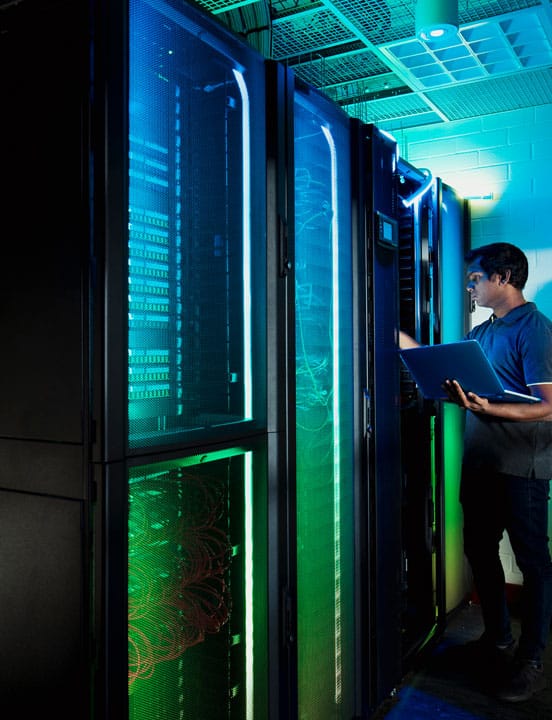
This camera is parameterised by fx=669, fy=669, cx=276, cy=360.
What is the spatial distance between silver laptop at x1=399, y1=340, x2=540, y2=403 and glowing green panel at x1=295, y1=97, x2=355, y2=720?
0.37 m

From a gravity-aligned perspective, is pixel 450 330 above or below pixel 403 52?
below

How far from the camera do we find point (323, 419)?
7.50 feet

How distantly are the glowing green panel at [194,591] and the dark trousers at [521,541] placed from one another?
142cm

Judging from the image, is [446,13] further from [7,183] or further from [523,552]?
[523,552]

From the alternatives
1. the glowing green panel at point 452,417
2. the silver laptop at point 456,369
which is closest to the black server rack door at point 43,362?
the silver laptop at point 456,369

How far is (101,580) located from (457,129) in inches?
140

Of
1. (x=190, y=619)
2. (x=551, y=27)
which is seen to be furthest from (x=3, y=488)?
(x=551, y=27)

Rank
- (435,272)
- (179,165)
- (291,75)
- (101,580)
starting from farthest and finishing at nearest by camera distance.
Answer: (435,272) → (291,75) → (179,165) → (101,580)

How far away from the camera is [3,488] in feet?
4.77

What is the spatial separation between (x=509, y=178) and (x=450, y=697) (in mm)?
2738

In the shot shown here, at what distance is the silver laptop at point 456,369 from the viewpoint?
2.45m

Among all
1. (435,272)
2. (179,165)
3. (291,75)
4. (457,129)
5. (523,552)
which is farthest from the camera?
(457,129)

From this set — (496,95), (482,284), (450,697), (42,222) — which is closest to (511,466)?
(482,284)

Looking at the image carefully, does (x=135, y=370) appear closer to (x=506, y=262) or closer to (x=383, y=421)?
(x=383, y=421)
